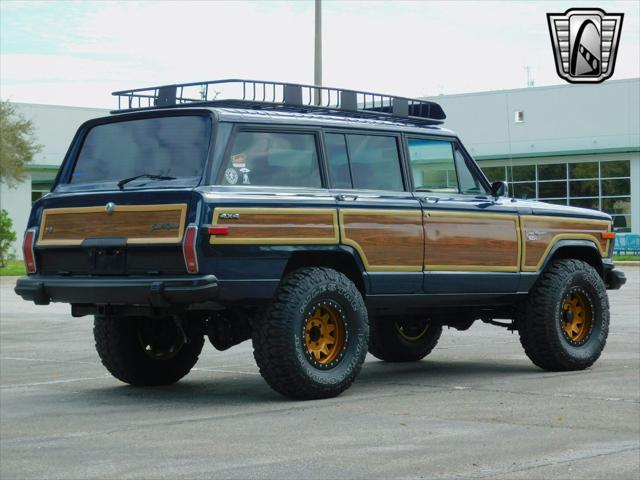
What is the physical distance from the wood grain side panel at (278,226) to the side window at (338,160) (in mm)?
469

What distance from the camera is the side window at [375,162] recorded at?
427 inches

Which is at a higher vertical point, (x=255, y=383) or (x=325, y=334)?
(x=325, y=334)

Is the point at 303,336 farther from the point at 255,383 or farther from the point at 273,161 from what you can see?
the point at 255,383

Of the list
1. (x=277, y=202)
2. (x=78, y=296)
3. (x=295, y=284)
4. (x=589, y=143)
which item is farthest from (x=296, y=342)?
(x=589, y=143)

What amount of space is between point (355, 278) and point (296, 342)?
1000 millimetres

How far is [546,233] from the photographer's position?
470 inches

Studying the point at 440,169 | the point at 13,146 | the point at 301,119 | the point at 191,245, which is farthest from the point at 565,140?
the point at 191,245

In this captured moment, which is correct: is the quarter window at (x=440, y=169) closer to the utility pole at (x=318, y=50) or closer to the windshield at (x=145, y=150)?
the windshield at (x=145, y=150)

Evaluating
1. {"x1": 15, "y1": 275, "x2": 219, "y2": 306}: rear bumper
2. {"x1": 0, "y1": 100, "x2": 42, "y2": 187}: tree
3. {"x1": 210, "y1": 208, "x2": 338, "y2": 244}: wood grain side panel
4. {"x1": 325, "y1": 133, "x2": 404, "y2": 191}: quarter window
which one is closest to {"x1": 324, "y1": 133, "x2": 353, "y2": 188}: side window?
{"x1": 325, "y1": 133, "x2": 404, "y2": 191}: quarter window

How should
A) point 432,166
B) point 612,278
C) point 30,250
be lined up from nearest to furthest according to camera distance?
1. point 30,250
2. point 432,166
3. point 612,278

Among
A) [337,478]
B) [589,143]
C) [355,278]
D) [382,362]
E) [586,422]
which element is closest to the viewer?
[337,478]

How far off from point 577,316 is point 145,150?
14.4ft

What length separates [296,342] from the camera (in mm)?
9820

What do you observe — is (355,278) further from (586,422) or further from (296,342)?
(586,422)
